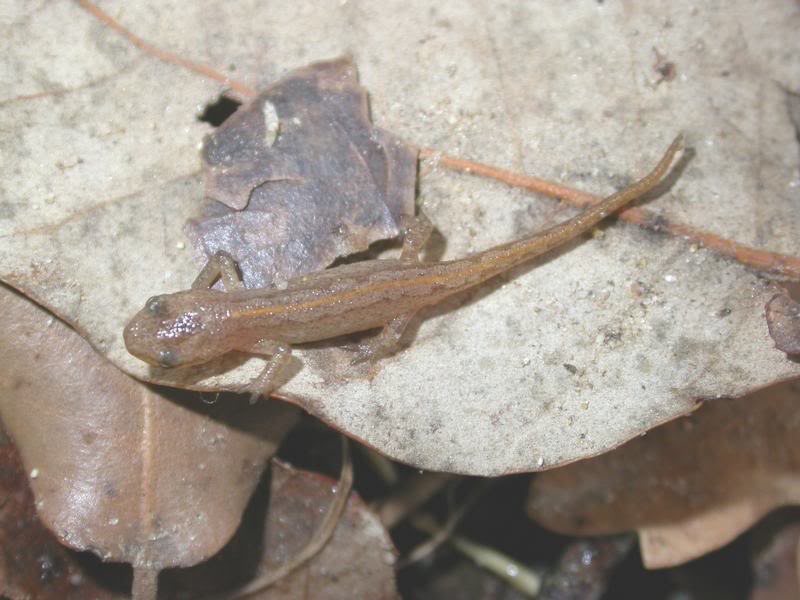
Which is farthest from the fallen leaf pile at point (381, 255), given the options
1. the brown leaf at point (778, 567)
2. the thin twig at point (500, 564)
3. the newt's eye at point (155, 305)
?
the brown leaf at point (778, 567)

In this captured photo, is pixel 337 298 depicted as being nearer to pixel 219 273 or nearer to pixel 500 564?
pixel 219 273

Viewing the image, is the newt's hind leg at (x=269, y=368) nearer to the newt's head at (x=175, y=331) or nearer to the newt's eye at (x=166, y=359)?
the newt's head at (x=175, y=331)

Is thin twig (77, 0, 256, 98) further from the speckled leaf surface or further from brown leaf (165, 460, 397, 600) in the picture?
brown leaf (165, 460, 397, 600)

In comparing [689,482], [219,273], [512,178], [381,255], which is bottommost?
[689,482]

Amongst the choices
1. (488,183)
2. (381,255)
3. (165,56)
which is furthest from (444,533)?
(165,56)

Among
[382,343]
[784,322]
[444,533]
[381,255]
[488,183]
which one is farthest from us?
[444,533]
